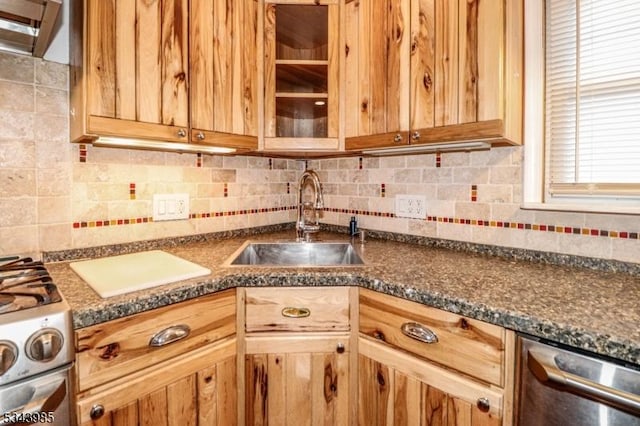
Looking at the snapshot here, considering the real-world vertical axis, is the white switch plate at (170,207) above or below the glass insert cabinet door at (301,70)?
below

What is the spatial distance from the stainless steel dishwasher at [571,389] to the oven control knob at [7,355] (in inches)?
44.9

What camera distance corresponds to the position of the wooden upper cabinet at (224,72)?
1.32 metres

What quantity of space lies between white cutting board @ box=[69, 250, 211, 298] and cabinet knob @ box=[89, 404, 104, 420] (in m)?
0.28

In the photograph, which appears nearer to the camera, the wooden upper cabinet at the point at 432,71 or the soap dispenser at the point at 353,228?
the wooden upper cabinet at the point at 432,71

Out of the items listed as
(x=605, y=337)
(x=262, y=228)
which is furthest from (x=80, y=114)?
(x=605, y=337)

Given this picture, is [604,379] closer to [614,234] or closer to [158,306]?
[614,234]

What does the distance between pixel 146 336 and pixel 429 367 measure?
820 mm

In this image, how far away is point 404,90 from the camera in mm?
1333

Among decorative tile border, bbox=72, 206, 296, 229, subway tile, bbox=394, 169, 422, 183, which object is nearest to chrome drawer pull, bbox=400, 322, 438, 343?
subway tile, bbox=394, 169, 422, 183

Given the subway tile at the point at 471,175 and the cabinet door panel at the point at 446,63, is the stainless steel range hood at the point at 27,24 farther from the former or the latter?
the subway tile at the point at 471,175

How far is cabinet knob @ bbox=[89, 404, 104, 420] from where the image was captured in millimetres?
852

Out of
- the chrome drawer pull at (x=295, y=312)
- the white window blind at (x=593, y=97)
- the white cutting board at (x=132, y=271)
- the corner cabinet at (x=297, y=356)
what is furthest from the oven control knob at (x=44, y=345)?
the white window blind at (x=593, y=97)

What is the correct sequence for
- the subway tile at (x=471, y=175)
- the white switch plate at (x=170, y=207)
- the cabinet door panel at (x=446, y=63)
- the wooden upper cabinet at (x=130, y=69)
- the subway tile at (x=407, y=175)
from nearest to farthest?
the wooden upper cabinet at (x=130, y=69)
the cabinet door panel at (x=446, y=63)
the subway tile at (x=471, y=175)
the white switch plate at (x=170, y=207)
the subway tile at (x=407, y=175)

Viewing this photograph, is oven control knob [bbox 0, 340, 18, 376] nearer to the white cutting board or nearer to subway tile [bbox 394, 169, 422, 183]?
the white cutting board
